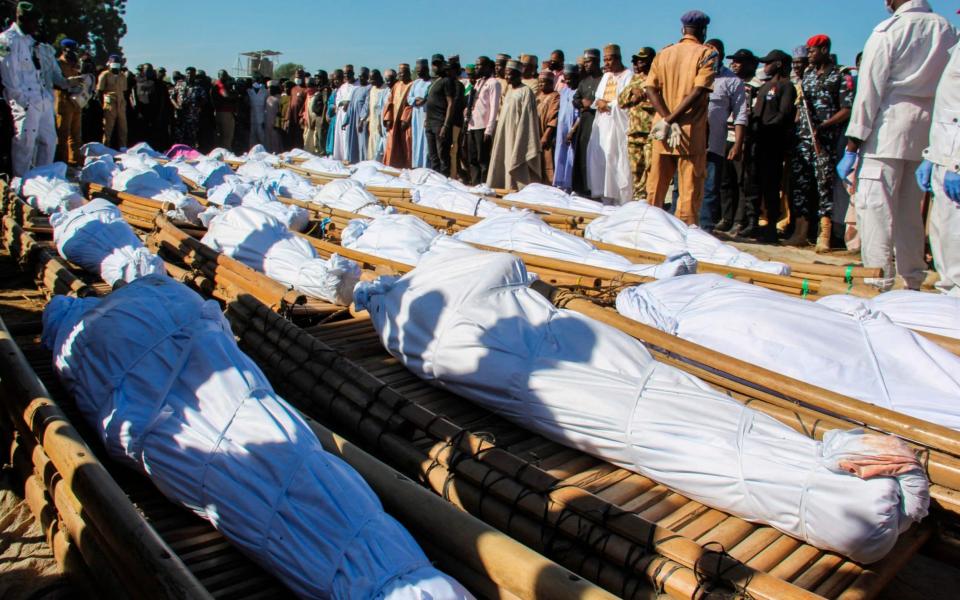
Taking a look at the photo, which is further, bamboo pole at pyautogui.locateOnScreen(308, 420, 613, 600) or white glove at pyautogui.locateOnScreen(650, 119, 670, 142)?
white glove at pyautogui.locateOnScreen(650, 119, 670, 142)

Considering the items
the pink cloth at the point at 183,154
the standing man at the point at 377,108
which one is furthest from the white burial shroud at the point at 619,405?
the standing man at the point at 377,108

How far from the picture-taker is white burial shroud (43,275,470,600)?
163 centimetres

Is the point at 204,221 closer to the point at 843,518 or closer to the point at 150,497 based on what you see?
the point at 150,497

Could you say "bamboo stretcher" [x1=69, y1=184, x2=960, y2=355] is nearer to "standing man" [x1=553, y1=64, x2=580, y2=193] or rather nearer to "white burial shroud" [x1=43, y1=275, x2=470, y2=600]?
"white burial shroud" [x1=43, y1=275, x2=470, y2=600]

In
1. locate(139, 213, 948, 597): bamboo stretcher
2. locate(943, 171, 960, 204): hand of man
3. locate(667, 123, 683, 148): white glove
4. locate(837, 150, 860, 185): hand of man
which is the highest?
locate(667, 123, 683, 148): white glove

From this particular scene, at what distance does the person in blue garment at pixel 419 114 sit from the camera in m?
9.66

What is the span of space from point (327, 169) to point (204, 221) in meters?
3.42

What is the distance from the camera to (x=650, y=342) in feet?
9.09

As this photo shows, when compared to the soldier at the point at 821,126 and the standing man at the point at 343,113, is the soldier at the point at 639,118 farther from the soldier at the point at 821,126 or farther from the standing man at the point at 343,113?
the standing man at the point at 343,113

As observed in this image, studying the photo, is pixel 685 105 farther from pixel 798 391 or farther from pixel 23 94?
pixel 23 94

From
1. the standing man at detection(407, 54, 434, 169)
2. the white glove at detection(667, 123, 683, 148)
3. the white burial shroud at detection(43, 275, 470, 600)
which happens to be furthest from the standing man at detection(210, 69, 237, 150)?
the white burial shroud at detection(43, 275, 470, 600)

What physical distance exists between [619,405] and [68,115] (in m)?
9.72

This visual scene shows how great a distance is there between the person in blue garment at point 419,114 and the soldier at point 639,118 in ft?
12.0

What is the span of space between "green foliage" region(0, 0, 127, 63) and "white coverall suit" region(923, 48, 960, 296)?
21.3 metres
